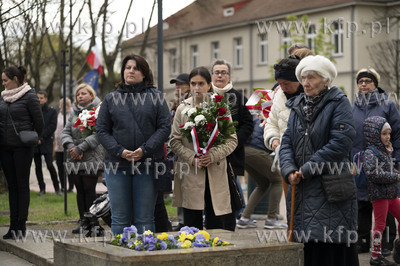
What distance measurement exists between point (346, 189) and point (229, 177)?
226 cm

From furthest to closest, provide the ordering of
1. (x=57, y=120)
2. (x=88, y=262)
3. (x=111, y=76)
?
(x=111, y=76) < (x=57, y=120) < (x=88, y=262)

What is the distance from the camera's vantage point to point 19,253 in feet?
28.2

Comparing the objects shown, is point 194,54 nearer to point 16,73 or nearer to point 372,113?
point 16,73

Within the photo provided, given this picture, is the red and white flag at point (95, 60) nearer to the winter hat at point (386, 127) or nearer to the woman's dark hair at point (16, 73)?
the woman's dark hair at point (16, 73)

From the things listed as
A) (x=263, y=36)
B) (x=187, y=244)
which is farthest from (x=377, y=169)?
(x=263, y=36)

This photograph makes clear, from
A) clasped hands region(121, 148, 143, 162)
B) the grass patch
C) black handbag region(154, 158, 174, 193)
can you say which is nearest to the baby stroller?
black handbag region(154, 158, 174, 193)

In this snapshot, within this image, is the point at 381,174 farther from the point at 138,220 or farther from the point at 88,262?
the point at 88,262

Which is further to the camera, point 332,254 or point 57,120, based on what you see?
point 57,120

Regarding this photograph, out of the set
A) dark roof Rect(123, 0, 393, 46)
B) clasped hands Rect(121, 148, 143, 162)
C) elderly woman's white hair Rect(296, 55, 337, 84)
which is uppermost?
dark roof Rect(123, 0, 393, 46)

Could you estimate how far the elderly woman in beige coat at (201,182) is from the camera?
7.82m

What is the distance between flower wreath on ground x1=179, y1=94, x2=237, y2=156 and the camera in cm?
779

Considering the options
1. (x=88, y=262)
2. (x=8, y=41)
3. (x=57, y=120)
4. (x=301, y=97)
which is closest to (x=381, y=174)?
(x=301, y=97)

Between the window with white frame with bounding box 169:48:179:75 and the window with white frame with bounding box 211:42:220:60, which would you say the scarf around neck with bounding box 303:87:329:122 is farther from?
the window with white frame with bounding box 169:48:179:75

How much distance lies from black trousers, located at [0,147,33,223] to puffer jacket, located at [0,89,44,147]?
13 cm
